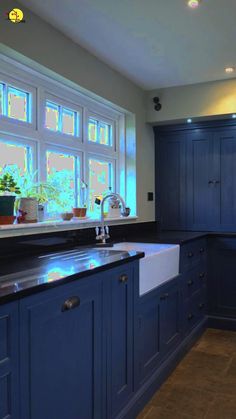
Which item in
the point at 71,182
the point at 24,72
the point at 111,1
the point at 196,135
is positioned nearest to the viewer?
the point at 111,1

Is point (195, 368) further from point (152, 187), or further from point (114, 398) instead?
point (152, 187)

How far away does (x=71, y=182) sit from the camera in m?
3.10

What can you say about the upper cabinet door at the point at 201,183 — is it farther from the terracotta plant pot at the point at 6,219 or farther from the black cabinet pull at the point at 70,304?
the black cabinet pull at the point at 70,304

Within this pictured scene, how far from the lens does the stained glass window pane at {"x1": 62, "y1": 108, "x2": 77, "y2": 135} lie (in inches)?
118

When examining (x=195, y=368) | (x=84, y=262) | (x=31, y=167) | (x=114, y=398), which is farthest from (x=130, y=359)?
(x=31, y=167)

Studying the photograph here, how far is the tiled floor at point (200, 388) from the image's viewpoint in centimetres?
217

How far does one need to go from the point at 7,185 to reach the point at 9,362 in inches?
51.1

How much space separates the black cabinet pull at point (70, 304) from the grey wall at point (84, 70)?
1.52m

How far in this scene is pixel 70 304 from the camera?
4.94ft

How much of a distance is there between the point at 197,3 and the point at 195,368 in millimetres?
2477

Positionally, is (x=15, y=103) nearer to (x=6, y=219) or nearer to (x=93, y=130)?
(x=6, y=219)

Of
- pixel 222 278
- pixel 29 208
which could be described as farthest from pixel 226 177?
pixel 29 208

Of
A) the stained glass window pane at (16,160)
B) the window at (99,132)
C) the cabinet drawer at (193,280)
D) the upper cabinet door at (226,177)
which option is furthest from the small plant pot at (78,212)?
the upper cabinet door at (226,177)


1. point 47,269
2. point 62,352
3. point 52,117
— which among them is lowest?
point 62,352
